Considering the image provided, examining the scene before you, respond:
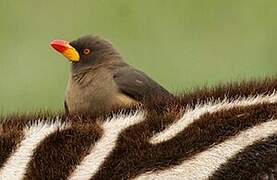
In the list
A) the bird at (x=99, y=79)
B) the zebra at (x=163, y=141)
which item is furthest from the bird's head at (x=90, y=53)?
the zebra at (x=163, y=141)

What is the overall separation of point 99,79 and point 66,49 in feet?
0.19

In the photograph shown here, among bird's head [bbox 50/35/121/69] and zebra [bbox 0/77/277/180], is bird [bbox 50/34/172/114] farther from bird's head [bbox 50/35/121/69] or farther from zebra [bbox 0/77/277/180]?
zebra [bbox 0/77/277/180]

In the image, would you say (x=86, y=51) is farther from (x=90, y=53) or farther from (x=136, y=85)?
(x=136, y=85)

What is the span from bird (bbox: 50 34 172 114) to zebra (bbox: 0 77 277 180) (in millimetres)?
257

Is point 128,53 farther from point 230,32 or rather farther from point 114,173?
point 114,173

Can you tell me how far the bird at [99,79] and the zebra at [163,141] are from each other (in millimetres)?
257

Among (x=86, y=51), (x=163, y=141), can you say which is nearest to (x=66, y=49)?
(x=86, y=51)

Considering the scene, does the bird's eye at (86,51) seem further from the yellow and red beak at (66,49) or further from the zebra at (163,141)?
the zebra at (163,141)

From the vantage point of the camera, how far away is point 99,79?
1.09 m

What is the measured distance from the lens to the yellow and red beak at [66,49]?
41.8 inches

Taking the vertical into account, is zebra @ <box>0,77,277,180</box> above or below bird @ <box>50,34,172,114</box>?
above

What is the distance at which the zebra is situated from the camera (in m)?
0.67

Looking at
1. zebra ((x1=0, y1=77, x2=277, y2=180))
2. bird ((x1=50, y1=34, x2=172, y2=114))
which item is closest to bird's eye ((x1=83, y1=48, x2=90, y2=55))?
bird ((x1=50, y1=34, x2=172, y2=114))

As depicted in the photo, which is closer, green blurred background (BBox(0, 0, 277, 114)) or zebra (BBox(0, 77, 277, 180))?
zebra (BBox(0, 77, 277, 180))
